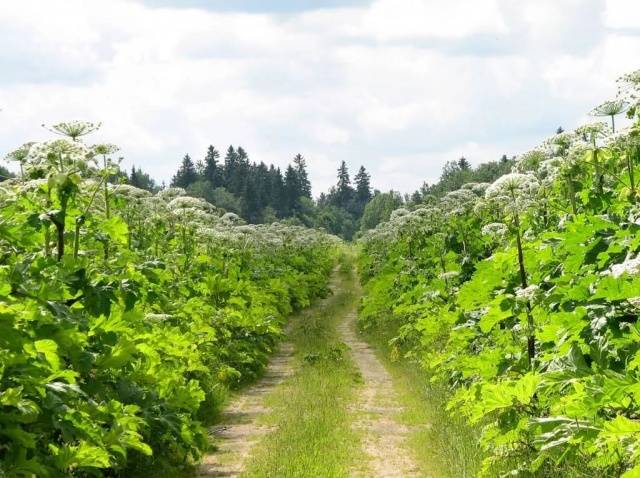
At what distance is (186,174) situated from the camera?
Result: 137500 mm

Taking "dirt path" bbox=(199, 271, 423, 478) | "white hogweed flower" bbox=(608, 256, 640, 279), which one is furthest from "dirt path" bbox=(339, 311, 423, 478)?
"white hogweed flower" bbox=(608, 256, 640, 279)

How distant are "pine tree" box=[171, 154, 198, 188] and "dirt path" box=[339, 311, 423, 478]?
120897mm

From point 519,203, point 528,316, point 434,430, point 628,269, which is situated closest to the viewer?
point 628,269

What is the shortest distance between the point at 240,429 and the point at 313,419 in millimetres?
1293

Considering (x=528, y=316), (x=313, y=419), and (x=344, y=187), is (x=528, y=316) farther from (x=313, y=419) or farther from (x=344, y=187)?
(x=344, y=187)

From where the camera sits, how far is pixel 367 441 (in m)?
11.2

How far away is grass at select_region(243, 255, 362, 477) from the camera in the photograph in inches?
377

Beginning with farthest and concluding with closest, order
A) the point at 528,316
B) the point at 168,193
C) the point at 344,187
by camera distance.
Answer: the point at 344,187, the point at 168,193, the point at 528,316

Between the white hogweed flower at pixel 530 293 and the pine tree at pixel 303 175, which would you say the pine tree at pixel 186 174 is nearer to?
the pine tree at pixel 303 175

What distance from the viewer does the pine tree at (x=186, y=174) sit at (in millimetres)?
136375

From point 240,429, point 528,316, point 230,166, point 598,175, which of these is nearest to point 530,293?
point 528,316

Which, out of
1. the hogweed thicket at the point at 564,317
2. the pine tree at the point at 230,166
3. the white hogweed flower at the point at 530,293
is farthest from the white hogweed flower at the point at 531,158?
the pine tree at the point at 230,166

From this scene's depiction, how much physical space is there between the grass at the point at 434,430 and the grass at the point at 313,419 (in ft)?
3.35

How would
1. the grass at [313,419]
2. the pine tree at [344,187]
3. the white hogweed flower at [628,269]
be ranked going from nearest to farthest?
the white hogweed flower at [628,269] < the grass at [313,419] < the pine tree at [344,187]
